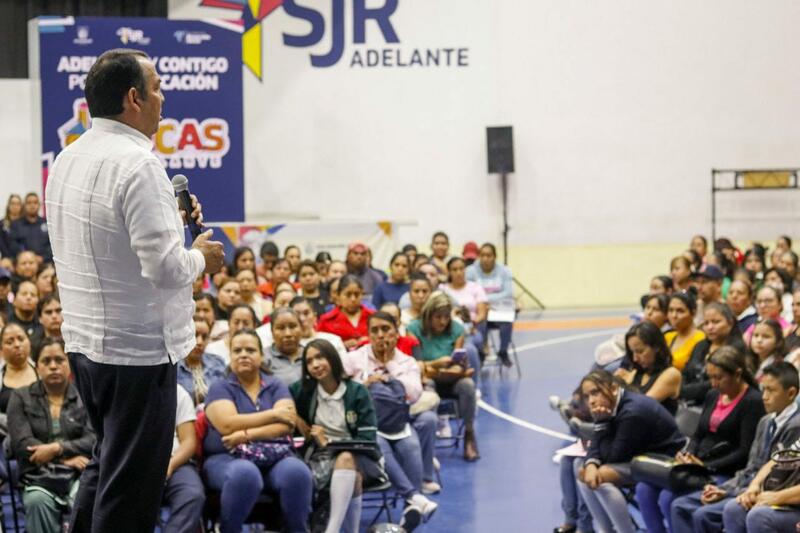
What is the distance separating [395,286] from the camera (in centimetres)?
1077

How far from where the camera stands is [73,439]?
6.14 meters

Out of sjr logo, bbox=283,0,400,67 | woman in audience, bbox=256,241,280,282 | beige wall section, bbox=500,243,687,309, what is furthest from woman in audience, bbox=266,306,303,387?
sjr logo, bbox=283,0,400,67

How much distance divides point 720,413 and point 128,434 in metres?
3.75

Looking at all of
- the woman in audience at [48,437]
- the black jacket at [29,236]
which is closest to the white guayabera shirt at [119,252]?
the woman in audience at [48,437]

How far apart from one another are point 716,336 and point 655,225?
11.0 meters

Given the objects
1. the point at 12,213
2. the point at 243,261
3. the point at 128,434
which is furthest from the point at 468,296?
the point at 128,434

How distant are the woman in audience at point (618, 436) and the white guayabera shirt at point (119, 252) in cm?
349

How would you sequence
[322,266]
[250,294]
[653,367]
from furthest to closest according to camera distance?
1. [322,266]
2. [250,294]
3. [653,367]

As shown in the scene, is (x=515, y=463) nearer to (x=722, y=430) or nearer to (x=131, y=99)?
(x=722, y=430)

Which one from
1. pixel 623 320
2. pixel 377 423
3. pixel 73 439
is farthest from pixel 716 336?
pixel 623 320

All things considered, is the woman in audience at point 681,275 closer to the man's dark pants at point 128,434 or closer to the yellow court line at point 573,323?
the yellow court line at point 573,323

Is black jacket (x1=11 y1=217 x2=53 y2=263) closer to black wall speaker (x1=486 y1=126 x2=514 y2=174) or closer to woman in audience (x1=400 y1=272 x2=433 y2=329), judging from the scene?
woman in audience (x1=400 y1=272 x2=433 y2=329)

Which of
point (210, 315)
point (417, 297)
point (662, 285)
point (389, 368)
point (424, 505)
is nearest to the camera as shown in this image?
point (424, 505)

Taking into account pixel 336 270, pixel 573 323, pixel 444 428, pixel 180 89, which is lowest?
pixel 444 428
